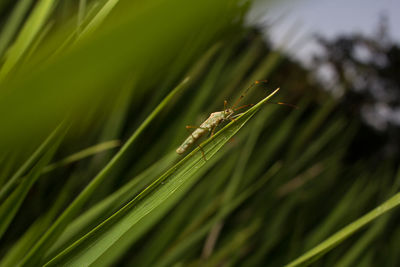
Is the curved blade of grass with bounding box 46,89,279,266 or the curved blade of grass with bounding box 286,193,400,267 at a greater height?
the curved blade of grass with bounding box 46,89,279,266

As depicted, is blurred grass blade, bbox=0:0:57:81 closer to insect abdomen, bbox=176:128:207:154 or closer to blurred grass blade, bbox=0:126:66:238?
blurred grass blade, bbox=0:126:66:238

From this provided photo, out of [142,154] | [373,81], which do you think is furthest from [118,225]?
[373,81]

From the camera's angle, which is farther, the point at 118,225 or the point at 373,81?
the point at 373,81

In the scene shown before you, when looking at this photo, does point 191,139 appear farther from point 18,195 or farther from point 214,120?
point 18,195

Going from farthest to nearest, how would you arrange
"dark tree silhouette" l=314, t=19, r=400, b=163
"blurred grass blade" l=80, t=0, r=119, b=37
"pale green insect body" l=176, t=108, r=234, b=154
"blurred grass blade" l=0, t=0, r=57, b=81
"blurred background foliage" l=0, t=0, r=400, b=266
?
"dark tree silhouette" l=314, t=19, r=400, b=163
"pale green insect body" l=176, t=108, r=234, b=154
"blurred grass blade" l=0, t=0, r=57, b=81
"blurred grass blade" l=80, t=0, r=119, b=37
"blurred background foliage" l=0, t=0, r=400, b=266

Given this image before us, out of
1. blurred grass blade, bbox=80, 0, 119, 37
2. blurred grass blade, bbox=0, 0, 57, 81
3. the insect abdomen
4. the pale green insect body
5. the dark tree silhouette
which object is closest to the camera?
blurred grass blade, bbox=80, 0, 119, 37

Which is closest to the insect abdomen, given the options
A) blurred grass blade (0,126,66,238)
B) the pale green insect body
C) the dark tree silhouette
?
the pale green insect body

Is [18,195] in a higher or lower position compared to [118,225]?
higher

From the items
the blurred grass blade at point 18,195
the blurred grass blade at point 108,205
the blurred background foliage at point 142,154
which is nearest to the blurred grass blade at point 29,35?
the blurred background foliage at point 142,154

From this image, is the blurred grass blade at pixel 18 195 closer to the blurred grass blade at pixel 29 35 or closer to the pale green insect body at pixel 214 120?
the blurred grass blade at pixel 29 35
